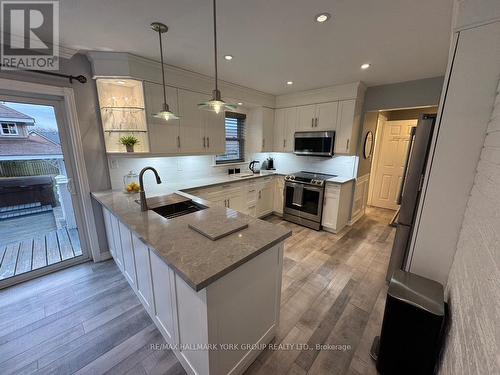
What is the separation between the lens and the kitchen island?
1.10 metres

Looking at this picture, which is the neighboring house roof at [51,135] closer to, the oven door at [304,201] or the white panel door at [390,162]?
the oven door at [304,201]

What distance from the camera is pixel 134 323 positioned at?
71.2 inches

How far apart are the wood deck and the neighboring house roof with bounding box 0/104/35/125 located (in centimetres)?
135

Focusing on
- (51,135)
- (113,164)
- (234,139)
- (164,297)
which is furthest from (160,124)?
(164,297)

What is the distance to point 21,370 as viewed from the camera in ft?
4.73

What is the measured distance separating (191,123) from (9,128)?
1.90 metres

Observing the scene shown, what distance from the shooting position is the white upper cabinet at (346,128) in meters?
3.36

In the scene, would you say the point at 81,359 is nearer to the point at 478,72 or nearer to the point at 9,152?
the point at 9,152

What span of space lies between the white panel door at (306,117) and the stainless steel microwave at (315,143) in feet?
0.40

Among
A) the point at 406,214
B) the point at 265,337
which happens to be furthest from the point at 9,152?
the point at 406,214

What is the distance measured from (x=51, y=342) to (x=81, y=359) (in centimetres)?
38

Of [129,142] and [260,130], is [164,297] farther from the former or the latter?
[260,130]

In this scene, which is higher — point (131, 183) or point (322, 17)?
point (322, 17)

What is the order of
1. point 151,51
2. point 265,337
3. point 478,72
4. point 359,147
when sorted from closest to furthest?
1. point 478,72
2. point 265,337
3. point 151,51
4. point 359,147
